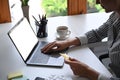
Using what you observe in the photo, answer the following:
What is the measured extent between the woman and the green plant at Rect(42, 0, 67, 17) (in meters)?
0.69

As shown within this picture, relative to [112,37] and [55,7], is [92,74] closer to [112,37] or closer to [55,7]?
[112,37]

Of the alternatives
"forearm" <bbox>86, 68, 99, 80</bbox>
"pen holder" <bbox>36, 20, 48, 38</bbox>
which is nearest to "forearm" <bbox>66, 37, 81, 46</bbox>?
"pen holder" <bbox>36, 20, 48, 38</bbox>

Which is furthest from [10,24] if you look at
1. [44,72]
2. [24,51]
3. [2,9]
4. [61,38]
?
[44,72]

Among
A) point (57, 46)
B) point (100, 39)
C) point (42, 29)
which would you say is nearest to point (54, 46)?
point (57, 46)

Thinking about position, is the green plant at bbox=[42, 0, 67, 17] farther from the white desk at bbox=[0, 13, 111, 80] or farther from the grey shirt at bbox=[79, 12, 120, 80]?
the grey shirt at bbox=[79, 12, 120, 80]

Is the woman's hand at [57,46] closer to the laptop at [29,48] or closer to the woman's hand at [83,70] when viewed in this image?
the laptop at [29,48]

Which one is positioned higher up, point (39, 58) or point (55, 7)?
point (55, 7)

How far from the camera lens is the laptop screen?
1403mm

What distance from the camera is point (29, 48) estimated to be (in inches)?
60.1

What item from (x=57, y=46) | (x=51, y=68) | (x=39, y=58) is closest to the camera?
(x=51, y=68)

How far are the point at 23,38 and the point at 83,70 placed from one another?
48 centimetres

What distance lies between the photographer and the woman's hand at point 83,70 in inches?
48.6

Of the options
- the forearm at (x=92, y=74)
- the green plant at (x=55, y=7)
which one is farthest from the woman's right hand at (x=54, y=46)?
the green plant at (x=55, y=7)

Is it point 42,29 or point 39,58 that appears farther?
point 42,29
